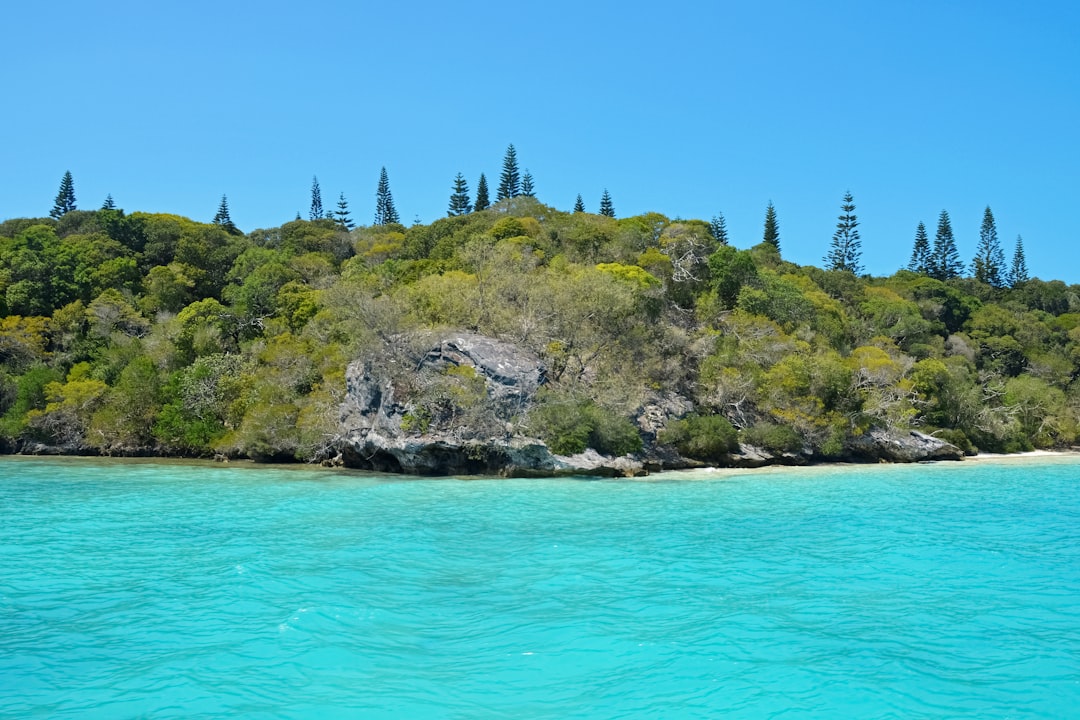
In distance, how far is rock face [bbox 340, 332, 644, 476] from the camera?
2950 centimetres

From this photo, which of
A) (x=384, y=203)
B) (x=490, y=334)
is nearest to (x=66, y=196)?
(x=384, y=203)

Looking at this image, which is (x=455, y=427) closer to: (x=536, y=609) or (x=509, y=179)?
(x=536, y=609)

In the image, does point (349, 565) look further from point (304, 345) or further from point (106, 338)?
point (106, 338)

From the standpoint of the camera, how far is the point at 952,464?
3616 centimetres

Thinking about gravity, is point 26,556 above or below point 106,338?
below

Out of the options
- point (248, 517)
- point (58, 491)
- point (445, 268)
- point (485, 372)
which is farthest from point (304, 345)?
point (248, 517)

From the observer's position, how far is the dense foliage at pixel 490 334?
112 feet

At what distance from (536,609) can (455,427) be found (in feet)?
61.4

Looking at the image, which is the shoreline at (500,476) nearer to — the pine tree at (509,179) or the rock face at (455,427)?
the rock face at (455,427)

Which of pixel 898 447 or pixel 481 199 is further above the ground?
pixel 481 199

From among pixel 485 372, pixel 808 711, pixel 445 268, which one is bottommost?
pixel 808 711

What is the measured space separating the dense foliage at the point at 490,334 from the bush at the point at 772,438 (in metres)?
0.09

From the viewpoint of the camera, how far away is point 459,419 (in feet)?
97.5

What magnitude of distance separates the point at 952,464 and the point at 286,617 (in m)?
34.9
